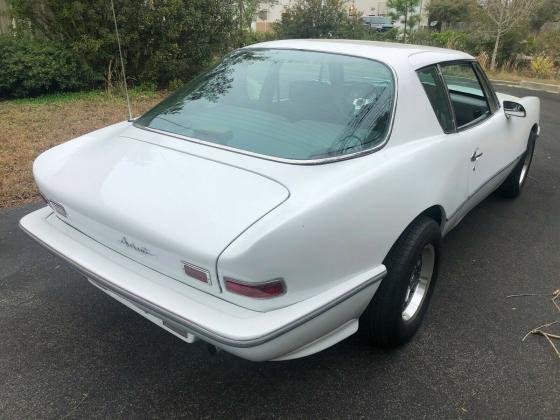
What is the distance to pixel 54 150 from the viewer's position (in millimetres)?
2662

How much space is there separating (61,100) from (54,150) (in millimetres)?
6058

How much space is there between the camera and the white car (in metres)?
1.75

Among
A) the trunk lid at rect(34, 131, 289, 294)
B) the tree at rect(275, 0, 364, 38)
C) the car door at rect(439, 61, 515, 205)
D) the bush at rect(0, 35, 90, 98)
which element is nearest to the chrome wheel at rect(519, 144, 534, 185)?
the car door at rect(439, 61, 515, 205)

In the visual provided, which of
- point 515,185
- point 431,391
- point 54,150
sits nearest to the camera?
point 431,391

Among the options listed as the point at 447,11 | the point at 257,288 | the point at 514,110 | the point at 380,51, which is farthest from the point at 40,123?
the point at 447,11

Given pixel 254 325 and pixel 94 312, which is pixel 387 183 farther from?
pixel 94 312

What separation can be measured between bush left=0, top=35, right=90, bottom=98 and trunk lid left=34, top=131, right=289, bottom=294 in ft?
21.3

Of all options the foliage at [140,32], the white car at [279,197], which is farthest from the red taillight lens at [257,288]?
the foliage at [140,32]

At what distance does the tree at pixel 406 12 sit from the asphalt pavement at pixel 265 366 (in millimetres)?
18856

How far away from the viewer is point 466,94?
3795 millimetres

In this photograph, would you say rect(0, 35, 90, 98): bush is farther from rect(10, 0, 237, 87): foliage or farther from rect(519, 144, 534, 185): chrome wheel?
rect(519, 144, 534, 185): chrome wheel

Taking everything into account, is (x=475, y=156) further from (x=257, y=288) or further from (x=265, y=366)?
(x=257, y=288)

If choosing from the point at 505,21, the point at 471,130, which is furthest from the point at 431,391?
the point at 505,21

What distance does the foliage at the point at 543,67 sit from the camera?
13.5 meters
